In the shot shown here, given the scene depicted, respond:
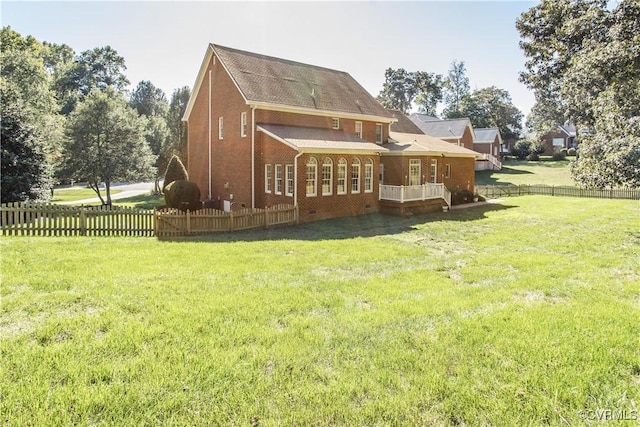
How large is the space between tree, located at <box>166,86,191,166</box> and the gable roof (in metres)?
13.6

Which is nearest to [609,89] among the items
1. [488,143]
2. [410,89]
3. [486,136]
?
[488,143]

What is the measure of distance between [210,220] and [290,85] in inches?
474

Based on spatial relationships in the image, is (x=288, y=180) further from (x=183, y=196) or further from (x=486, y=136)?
(x=486, y=136)

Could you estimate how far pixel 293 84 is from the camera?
24.8m

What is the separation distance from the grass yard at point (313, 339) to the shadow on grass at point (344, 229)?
374cm

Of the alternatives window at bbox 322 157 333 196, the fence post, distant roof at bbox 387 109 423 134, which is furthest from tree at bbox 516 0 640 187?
the fence post

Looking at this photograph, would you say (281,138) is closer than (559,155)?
Yes

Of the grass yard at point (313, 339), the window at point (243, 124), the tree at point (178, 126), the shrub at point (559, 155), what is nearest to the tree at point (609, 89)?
the grass yard at point (313, 339)

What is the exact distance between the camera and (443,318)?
669cm

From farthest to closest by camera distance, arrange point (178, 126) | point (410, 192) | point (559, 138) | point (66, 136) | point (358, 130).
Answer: point (559, 138)
point (178, 126)
point (66, 136)
point (358, 130)
point (410, 192)

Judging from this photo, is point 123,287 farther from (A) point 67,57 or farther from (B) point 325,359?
(A) point 67,57

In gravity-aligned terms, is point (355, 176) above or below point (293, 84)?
below

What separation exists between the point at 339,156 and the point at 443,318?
14.9 meters

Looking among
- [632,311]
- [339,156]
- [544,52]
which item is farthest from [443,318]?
[544,52]
